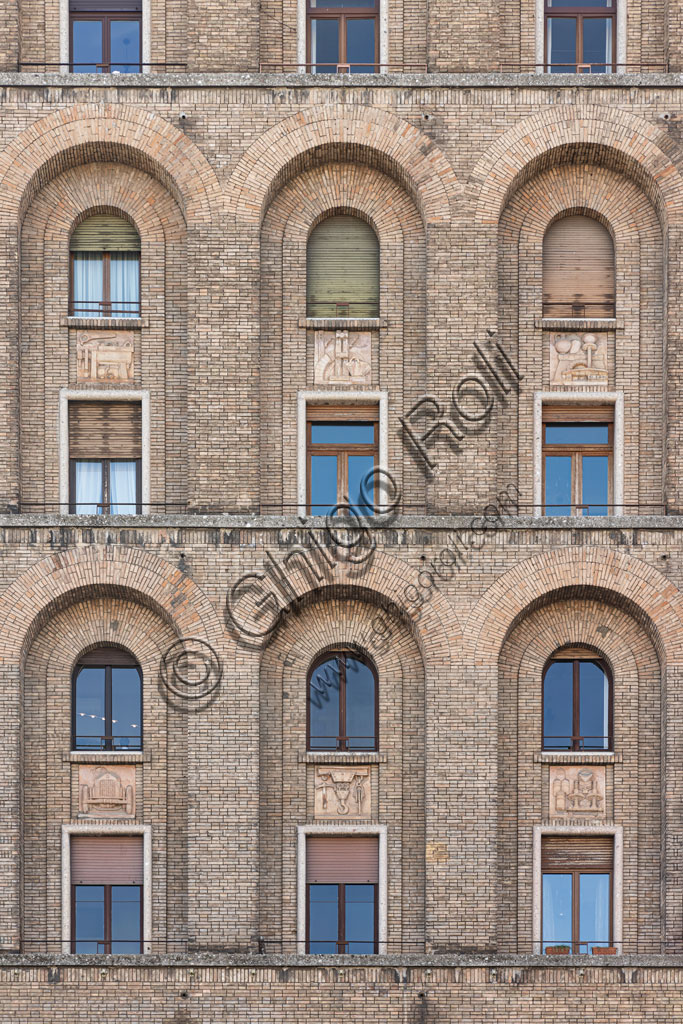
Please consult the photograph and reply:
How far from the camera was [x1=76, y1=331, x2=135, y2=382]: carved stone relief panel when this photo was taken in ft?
71.3

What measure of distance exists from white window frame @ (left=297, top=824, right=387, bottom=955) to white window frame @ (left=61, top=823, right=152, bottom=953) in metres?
2.55

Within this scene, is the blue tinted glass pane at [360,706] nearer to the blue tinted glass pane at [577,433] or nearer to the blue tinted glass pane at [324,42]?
the blue tinted glass pane at [577,433]

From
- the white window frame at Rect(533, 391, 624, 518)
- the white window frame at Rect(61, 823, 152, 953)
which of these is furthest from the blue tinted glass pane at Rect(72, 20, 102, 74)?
the white window frame at Rect(61, 823, 152, 953)

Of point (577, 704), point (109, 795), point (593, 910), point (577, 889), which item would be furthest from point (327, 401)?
point (593, 910)

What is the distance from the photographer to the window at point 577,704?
21.6 m

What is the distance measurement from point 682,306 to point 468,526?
537 cm

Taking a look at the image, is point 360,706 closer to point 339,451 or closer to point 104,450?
point 339,451

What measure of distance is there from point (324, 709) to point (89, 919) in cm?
537

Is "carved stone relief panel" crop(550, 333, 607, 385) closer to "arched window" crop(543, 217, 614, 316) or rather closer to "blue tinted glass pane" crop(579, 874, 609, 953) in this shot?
"arched window" crop(543, 217, 614, 316)

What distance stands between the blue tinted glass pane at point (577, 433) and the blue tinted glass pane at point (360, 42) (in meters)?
7.30

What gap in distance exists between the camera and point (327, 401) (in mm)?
21750

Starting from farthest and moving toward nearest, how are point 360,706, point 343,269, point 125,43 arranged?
point 125,43, point 343,269, point 360,706

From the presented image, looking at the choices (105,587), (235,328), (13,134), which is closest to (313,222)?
(235,328)

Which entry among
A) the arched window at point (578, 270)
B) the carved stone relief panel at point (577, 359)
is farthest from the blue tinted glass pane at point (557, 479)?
the arched window at point (578, 270)
